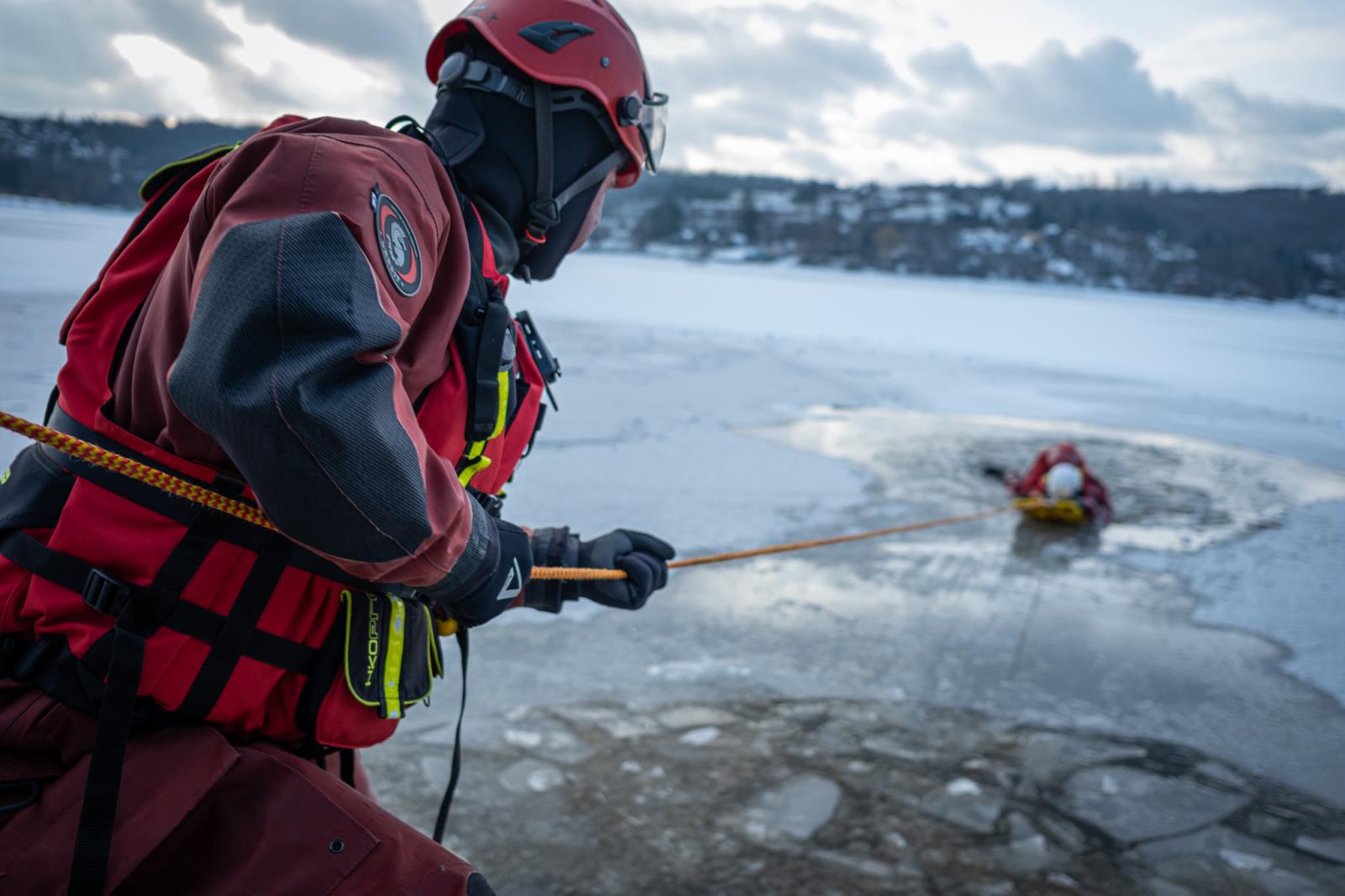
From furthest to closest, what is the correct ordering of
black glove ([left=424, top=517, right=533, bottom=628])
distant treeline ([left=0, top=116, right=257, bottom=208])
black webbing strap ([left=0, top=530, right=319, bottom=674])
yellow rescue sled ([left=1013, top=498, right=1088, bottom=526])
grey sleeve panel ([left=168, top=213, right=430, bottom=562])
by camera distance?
1. distant treeline ([left=0, top=116, right=257, bottom=208])
2. yellow rescue sled ([left=1013, top=498, right=1088, bottom=526])
3. black glove ([left=424, top=517, right=533, bottom=628])
4. black webbing strap ([left=0, top=530, right=319, bottom=674])
5. grey sleeve panel ([left=168, top=213, right=430, bottom=562])

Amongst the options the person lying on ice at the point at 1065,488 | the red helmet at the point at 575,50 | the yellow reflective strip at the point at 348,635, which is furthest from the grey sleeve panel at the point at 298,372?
the person lying on ice at the point at 1065,488

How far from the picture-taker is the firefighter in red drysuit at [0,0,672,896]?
1.02m

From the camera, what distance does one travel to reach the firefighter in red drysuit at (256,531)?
1019 millimetres

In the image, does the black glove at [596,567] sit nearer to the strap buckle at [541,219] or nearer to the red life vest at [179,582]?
the red life vest at [179,582]

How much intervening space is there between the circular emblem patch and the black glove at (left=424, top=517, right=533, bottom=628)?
406mm

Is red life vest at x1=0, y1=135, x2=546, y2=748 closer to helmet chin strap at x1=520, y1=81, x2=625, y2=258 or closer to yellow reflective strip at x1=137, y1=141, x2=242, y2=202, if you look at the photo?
yellow reflective strip at x1=137, y1=141, x2=242, y2=202

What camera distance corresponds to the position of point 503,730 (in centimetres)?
322

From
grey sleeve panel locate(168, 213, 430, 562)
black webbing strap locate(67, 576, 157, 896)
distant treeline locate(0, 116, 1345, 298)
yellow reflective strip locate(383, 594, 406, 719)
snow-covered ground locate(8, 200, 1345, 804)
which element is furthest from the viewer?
distant treeline locate(0, 116, 1345, 298)

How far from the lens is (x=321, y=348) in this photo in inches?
39.1

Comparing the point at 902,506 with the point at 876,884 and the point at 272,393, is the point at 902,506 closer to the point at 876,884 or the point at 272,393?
the point at 876,884

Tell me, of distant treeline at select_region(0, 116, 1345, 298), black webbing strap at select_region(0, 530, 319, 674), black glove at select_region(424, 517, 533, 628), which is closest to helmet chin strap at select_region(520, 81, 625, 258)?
black glove at select_region(424, 517, 533, 628)

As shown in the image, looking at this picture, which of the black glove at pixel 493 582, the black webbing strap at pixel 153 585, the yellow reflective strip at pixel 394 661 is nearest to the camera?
the black webbing strap at pixel 153 585

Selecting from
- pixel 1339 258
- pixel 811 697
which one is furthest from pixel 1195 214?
pixel 811 697

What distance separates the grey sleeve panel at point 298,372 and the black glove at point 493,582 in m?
0.30
